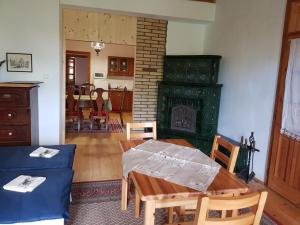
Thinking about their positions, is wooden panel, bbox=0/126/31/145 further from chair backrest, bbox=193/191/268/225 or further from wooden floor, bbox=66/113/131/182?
chair backrest, bbox=193/191/268/225

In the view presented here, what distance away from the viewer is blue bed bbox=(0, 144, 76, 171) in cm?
206

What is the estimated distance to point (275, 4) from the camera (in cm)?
314

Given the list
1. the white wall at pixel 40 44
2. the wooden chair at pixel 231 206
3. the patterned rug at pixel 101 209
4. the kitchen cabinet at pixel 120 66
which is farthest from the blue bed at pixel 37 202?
the kitchen cabinet at pixel 120 66

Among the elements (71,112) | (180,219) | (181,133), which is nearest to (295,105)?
(180,219)

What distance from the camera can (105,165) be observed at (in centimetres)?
365

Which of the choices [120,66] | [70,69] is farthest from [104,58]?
[70,69]

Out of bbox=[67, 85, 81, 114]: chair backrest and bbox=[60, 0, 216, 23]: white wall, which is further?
bbox=[67, 85, 81, 114]: chair backrest

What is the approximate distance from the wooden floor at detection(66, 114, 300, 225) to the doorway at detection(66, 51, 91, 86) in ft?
13.0

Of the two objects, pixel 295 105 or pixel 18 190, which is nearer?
pixel 18 190

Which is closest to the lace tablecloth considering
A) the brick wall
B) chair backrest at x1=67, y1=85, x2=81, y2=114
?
the brick wall

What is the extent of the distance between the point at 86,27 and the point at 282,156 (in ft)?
12.7

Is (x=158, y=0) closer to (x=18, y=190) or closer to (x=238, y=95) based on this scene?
(x=238, y=95)

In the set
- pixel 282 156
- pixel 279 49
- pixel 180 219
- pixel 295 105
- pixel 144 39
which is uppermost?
pixel 144 39

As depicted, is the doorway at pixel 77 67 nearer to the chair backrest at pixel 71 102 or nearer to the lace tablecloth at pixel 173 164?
the chair backrest at pixel 71 102
